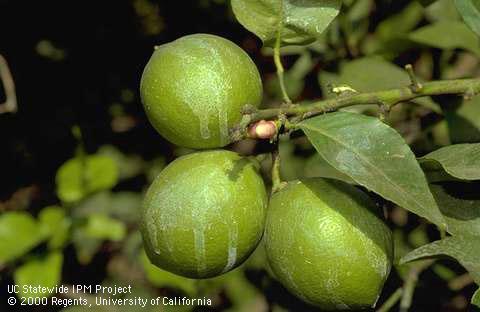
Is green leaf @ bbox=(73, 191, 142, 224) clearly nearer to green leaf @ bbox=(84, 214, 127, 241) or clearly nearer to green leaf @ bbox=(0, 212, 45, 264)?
green leaf @ bbox=(84, 214, 127, 241)

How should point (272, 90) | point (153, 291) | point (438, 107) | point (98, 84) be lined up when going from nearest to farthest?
point (438, 107) → point (153, 291) → point (272, 90) → point (98, 84)

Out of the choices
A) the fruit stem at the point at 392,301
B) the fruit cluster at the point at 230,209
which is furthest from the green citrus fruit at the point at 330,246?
the fruit stem at the point at 392,301

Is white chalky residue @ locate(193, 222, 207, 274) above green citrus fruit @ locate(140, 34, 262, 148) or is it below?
below

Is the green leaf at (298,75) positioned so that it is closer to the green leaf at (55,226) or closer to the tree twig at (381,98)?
the green leaf at (55,226)

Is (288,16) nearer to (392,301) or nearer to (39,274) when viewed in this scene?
(392,301)

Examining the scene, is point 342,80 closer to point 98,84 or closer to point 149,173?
point 149,173

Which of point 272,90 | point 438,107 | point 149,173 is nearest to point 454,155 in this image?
point 438,107

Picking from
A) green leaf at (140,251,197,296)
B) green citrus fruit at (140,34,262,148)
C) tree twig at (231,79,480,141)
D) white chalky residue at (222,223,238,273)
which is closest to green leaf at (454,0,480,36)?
tree twig at (231,79,480,141)
